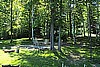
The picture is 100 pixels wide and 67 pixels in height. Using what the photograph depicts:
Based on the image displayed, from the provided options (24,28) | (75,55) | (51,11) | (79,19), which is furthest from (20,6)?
(75,55)

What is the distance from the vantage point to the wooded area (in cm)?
2881

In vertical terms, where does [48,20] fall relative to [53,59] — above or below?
above

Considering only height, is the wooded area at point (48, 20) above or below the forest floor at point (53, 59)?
above

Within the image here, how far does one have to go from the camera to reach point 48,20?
27.5 meters

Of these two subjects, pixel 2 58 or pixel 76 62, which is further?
pixel 2 58

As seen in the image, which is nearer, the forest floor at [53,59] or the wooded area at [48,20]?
the forest floor at [53,59]

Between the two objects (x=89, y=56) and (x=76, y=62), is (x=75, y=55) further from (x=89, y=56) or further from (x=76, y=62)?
(x=76, y=62)

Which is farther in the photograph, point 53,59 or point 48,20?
point 48,20

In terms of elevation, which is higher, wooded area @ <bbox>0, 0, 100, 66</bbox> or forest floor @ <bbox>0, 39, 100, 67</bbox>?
wooded area @ <bbox>0, 0, 100, 66</bbox>

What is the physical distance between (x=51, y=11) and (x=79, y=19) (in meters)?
9.14

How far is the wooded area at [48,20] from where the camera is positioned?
94.5ft

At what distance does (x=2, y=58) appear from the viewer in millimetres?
20750

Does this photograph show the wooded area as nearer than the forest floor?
No

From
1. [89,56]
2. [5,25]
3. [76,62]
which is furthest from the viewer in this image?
[5,25]
